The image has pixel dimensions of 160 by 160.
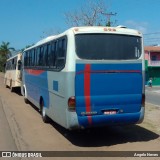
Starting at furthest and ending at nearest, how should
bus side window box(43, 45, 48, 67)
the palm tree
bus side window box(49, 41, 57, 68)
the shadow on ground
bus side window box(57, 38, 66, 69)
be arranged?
the palm tree < bus side window box(43, 45, 48, 67) < bus side window box(49, 41, 57, 68) < the shadow on ground < bus side window box(57, 38, 66, 69)

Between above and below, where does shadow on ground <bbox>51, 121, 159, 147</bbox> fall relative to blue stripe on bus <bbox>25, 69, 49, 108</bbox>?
below

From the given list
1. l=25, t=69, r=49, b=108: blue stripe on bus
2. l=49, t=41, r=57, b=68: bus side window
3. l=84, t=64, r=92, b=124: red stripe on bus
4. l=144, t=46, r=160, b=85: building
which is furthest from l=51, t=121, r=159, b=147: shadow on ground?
l=144, t=46, r=160, b=85: building

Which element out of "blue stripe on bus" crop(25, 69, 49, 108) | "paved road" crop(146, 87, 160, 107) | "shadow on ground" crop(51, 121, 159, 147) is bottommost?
"paved road" crop(146, 87, 160, 107)

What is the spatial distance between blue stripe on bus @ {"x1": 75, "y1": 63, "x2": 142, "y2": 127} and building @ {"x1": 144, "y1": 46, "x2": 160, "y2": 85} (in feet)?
159

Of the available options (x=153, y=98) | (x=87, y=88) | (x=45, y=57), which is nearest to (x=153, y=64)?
(x=153, y=98)

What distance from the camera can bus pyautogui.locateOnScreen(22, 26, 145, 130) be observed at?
354 inches

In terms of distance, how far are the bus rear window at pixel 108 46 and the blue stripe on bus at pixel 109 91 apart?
26cm

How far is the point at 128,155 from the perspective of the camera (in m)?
8.27

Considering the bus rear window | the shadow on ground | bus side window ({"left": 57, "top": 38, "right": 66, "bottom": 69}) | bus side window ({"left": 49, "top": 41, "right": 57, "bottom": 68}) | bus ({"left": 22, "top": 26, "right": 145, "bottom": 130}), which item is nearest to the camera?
bus ({"left": 22, "top": 26, "right": 145, "bottom": 130})

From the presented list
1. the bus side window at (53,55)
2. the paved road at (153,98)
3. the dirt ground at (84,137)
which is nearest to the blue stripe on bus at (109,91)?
the dirt ground at (84,137)

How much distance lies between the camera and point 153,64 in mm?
58906

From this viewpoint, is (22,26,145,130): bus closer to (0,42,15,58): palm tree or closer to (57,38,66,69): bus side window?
(57,38,66,69): bus side window

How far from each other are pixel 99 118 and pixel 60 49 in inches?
89.2

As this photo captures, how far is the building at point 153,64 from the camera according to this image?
58125 mm
